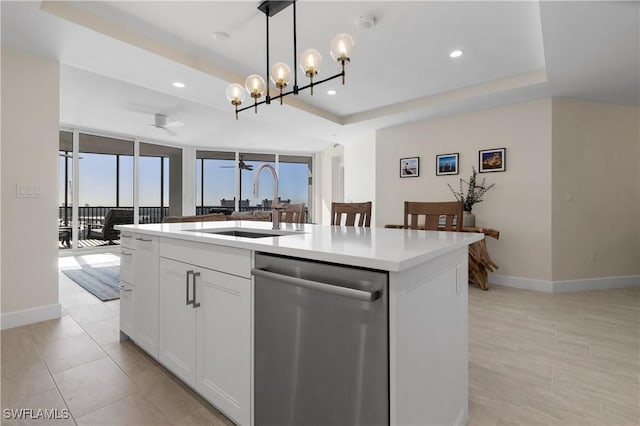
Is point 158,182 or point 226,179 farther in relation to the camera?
point 226,179

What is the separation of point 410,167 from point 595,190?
237 cm

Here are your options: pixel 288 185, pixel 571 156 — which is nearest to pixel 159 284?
pixel 571 156

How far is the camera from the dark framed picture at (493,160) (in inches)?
161

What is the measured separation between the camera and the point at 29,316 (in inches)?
103

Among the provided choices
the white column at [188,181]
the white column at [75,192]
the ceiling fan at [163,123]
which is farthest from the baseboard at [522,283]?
the white column at [75,192]

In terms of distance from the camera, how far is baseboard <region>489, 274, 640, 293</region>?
378 cm

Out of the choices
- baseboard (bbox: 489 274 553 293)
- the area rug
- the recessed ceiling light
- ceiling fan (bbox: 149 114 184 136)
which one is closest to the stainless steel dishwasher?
the recessed ceiling light

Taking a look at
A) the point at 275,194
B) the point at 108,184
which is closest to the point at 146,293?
the point at 275,194

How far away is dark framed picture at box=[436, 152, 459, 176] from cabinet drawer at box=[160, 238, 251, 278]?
3.99m

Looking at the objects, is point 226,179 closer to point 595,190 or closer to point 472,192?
point 472,192

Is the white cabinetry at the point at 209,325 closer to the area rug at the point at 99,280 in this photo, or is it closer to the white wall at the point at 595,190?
the area rug at the point at 99,280

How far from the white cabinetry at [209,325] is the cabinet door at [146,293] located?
0.33 feet

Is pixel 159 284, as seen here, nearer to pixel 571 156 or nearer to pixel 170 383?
pixel 170 383

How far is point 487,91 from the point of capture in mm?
3697
